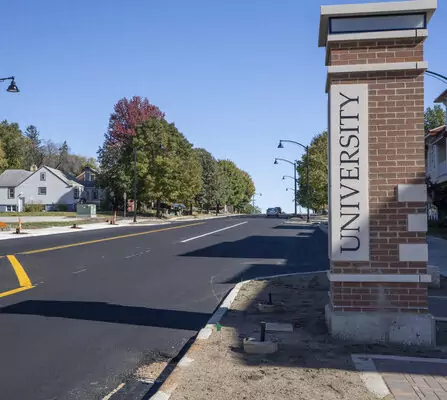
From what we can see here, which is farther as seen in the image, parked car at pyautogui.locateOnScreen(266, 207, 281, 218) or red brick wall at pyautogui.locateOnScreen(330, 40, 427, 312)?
parked car at pyautogui.locateOnScreen(266, 207, 281, 218)

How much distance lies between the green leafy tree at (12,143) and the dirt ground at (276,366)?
88695 mm

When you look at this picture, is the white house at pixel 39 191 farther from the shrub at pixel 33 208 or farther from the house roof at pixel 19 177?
the shrub at pixel 33 208

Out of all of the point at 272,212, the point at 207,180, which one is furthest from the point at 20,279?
the point at 207,180

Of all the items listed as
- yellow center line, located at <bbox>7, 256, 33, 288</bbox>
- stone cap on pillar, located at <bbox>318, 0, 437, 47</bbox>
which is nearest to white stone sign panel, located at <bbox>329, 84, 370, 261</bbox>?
stone cap on pillar, located at <bbox>318, 0, 437, 47</bbox>

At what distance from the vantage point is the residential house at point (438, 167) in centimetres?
2872

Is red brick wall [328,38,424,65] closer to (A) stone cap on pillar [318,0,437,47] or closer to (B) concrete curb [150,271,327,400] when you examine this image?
(A) stone cap on pillar [318,0,437,47]

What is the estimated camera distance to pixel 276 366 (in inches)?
215

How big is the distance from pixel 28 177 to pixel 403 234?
262 feet

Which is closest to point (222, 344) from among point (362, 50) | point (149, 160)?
point (362, 50)

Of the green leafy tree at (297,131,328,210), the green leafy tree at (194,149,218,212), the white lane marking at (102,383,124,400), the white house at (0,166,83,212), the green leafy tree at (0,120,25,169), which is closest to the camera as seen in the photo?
the white lane marking at (102,383,124,400)

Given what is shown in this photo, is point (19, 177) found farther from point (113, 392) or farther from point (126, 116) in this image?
point (113, 392)

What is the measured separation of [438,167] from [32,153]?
106739mm

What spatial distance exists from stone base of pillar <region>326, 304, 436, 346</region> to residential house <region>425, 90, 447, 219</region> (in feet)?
77.0

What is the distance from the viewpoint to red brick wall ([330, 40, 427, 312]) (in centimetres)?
645
